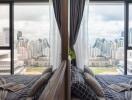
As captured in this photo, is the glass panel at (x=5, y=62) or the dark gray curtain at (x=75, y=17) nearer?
the dark gray curtain at (x=75, y=17)

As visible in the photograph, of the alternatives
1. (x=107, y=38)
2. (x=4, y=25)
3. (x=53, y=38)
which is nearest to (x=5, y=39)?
(x=4, y=25)

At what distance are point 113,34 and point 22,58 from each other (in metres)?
2.09

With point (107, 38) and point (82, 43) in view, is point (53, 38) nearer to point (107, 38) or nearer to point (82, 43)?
point (82, 43)

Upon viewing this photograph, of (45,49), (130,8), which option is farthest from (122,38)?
(45,49)

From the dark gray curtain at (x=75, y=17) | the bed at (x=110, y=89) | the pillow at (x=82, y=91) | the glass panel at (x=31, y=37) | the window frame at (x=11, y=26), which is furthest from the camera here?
the glass panel at (x=31, y=37)

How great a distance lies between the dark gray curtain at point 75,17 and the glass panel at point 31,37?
2.10 feet

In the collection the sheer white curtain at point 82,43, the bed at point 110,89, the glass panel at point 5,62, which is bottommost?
the bed at point 110,89

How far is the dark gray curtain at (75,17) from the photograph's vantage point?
4.38 metres

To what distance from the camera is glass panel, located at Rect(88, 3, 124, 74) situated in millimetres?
4715

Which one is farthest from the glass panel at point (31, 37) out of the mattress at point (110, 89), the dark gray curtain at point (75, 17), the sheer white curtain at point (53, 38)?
the mattress at point (110, 89)

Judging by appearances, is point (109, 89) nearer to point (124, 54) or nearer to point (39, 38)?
point (124, 54)

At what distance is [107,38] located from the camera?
15.7ft

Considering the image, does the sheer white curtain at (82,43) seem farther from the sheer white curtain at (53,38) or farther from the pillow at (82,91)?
the pillow at (82,91)

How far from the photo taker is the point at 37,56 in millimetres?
4910
